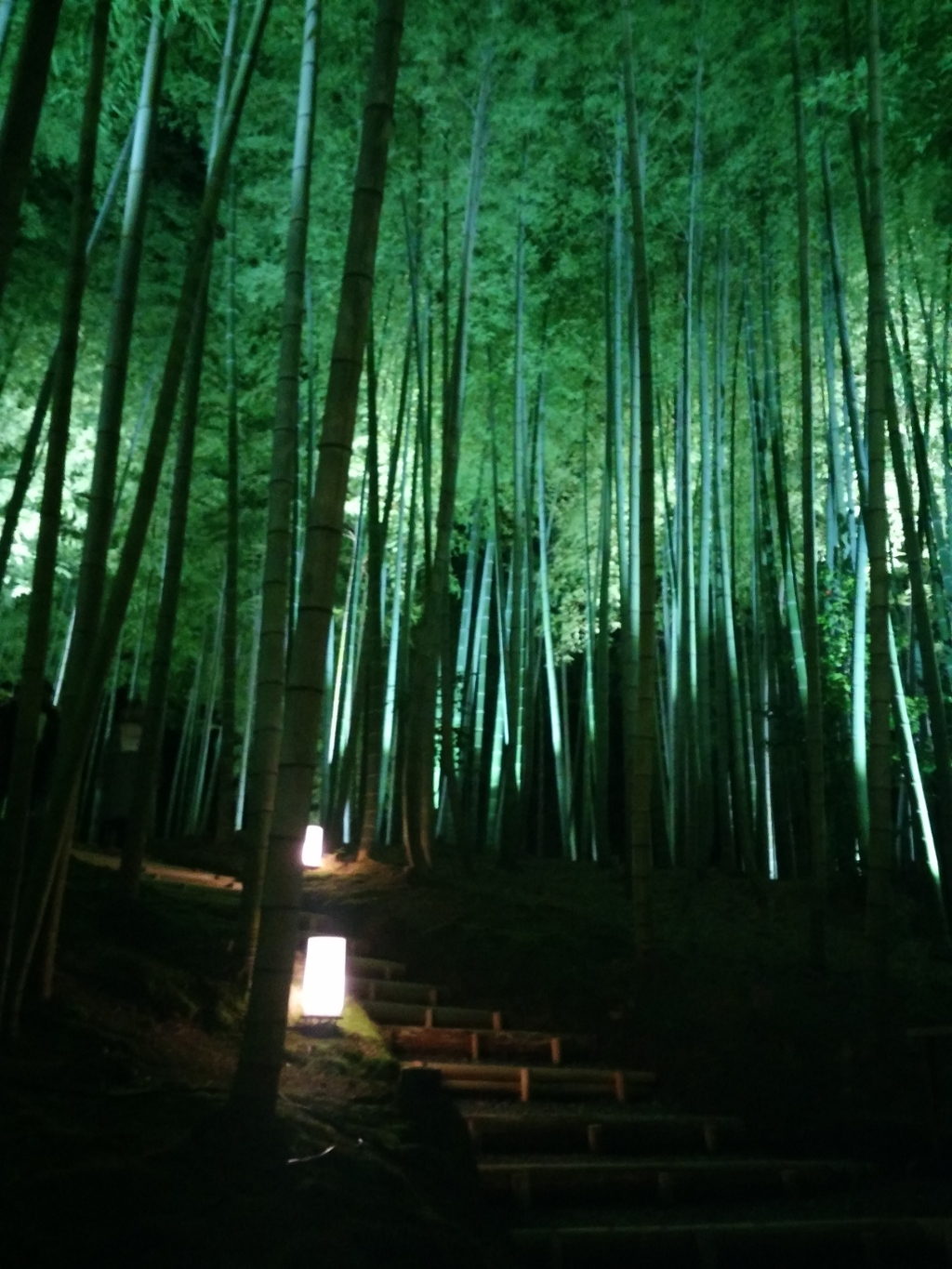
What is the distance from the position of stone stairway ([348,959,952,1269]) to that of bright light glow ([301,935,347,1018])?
1.17 ft

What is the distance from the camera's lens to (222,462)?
26.9ft

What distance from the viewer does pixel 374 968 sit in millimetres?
4605

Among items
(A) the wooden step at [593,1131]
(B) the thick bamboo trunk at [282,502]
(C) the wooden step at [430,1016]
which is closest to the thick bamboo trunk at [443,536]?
(C) the wooden step at [430,1016]

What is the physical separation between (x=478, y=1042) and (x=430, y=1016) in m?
0.25

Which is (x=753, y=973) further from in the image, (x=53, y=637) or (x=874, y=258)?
(x=53, y=637)

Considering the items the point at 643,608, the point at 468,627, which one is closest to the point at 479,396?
the point at 468,627

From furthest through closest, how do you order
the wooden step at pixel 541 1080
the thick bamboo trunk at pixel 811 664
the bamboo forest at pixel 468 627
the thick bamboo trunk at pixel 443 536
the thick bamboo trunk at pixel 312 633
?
the thick bamboo trunk at pixel 443 536 < the thick bamboo trunk at pixel 811 664 < the wooden step at pixel 541 1080 < the bamboo forest at pixel 468 627 < the thick bamboo trunk at pixel 312 633

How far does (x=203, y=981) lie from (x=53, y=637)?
5.88 metres

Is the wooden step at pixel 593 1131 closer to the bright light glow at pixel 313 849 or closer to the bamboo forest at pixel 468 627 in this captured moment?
the bamboo forest at pixel 468 627

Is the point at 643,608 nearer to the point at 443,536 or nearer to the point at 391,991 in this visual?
the point at 443,536

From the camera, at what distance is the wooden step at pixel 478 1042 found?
13.0ft

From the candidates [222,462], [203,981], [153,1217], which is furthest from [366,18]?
[153,1217]

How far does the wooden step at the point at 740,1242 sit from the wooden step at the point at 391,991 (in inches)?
65.5

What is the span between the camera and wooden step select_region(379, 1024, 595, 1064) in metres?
3.96
